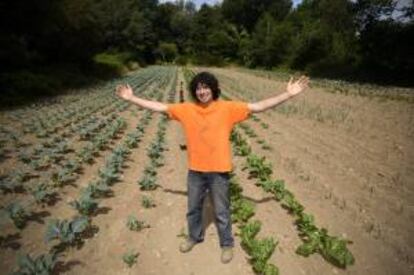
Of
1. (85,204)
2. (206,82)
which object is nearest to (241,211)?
(85,204)

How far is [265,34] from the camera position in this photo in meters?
67.6

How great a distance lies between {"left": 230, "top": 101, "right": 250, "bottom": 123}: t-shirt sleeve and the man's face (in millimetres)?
291

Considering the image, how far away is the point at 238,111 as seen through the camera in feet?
17.8

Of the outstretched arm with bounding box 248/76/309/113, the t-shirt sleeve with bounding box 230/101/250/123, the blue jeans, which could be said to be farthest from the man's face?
the blue jeans

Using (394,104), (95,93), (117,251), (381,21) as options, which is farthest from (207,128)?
(381,21)

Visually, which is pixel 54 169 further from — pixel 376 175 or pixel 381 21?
pixel 381 21

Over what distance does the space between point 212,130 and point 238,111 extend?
0.41 metres

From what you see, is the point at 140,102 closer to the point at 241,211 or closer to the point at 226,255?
the point at 226,255

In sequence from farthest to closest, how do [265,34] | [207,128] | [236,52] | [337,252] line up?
[236,52] < [265,34] < [337,252] < [207,128]

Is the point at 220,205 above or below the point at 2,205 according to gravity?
above

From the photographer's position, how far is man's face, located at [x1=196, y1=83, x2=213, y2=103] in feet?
17.5

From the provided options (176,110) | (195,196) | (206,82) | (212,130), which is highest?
(206,82)

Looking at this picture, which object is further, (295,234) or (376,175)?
(376,175)

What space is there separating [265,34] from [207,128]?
64782 millimetres
